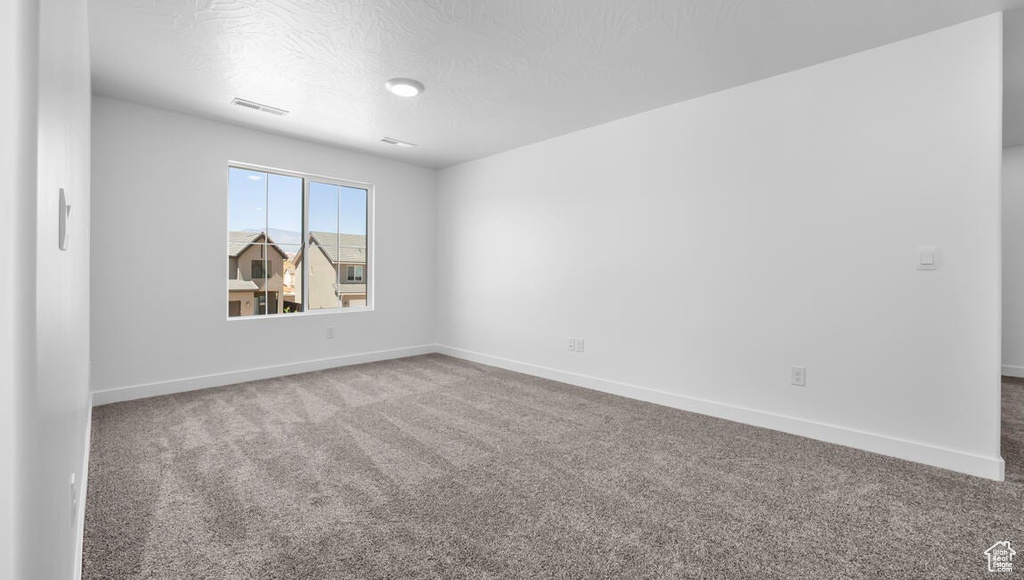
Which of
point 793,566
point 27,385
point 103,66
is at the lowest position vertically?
point 793,566

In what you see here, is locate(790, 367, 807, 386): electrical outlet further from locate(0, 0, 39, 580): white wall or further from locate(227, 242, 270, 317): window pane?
locate(227, 242, 270, 317): window pane

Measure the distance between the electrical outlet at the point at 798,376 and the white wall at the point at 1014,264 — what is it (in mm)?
3667

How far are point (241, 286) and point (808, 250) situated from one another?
193 inches

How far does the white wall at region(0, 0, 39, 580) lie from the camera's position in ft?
1.83

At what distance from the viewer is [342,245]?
530 cm

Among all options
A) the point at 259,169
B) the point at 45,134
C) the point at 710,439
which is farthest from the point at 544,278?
the point at 45,134

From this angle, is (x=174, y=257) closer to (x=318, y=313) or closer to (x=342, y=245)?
(x=318, y=313)

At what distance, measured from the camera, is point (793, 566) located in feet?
5.65

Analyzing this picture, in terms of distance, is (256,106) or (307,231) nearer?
(256,106)

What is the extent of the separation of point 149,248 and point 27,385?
4.06 meters

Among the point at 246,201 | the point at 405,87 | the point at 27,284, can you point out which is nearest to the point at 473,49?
the point at 405,87

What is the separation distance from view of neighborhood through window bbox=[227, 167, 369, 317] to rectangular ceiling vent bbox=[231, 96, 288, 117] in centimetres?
90

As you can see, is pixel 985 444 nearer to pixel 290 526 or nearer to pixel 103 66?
pixel 290 526

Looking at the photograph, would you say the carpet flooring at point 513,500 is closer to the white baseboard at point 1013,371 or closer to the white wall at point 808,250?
Result: the white wall at point 808,250
